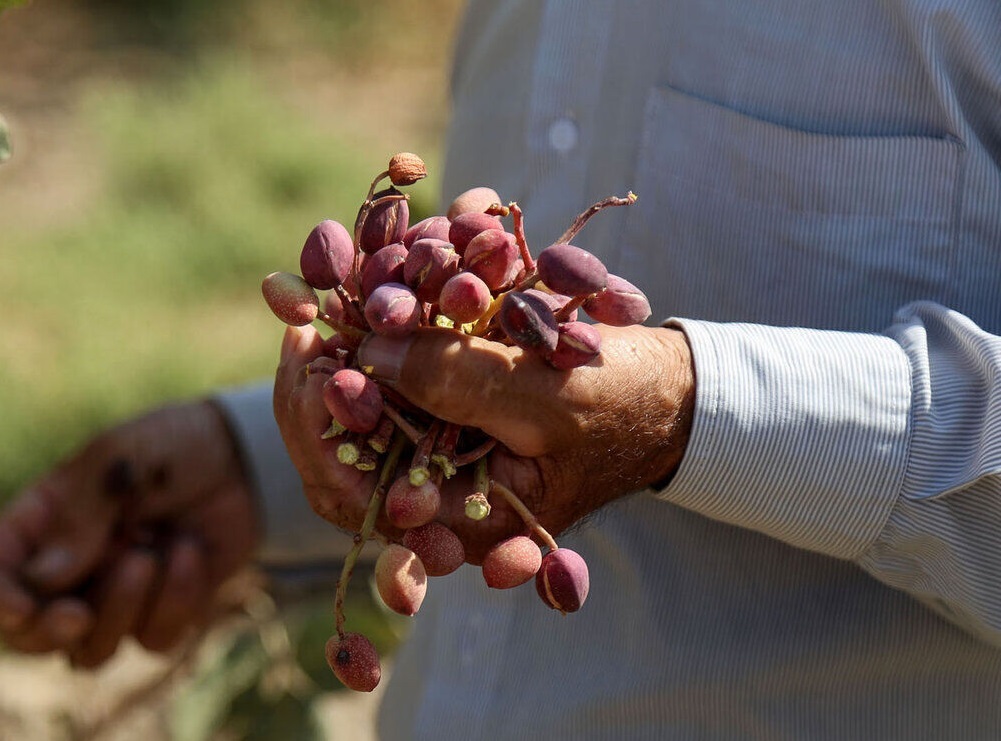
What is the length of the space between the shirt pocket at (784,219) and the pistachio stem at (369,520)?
40cm

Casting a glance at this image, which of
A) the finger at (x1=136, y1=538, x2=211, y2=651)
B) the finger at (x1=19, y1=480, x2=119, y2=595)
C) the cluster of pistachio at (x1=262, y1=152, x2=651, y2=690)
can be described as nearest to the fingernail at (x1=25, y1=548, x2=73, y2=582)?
the finger at (x1=19, y1=480, x2=119, y2=595)

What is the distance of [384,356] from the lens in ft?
2.45

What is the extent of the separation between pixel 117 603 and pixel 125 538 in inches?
3.8

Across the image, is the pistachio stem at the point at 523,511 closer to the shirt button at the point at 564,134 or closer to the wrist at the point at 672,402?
the wrist at the point at 672,402

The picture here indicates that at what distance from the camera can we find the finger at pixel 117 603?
1485 mm

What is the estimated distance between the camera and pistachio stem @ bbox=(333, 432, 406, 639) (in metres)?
0.73

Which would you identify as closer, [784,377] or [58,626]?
[784,377]

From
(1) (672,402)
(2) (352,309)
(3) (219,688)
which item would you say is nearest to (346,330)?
(2) (352,309)

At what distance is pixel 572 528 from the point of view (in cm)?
88

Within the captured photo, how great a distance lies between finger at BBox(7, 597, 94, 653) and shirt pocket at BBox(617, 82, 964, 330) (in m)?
0.88

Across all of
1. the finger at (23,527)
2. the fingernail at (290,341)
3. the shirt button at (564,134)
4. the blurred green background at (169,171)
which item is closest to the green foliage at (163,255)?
the blurred green background at (169,171)

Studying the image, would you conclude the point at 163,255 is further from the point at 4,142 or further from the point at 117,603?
the point at 4,142

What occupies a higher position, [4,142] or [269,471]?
[4,142]

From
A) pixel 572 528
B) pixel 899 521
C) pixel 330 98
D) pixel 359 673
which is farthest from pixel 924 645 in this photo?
pixel 330 98
